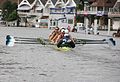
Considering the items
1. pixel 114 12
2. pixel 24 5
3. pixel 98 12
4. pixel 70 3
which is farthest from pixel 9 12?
pixel 114 12

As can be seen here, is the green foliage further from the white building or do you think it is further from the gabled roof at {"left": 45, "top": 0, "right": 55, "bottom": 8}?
the gabled roof at {"left": 45, "top": 0, "right": 55, "bottom": 8}

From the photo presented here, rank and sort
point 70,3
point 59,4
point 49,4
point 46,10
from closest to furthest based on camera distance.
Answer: point 70,3 < point 59,4 < point 49,4 < point 46,10

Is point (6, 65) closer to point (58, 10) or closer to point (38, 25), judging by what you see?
point (58, 10)

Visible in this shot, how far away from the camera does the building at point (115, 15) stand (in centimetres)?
9425

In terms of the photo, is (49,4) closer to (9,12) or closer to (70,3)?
(70,3)

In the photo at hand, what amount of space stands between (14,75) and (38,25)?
337 ft

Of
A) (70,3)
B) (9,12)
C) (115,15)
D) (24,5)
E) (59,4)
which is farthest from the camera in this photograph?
(24,5)

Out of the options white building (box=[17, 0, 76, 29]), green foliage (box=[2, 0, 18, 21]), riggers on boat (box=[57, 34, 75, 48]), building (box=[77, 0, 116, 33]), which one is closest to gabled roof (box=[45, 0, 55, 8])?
white building (box=[17, 0, 76, 29])

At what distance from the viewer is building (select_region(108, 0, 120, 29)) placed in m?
94.2

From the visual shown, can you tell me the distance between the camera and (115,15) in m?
93.8

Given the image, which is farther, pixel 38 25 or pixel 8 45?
pixel 38 25

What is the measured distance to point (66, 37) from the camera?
108 feet

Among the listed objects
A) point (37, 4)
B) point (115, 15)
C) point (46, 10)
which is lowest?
point (115, 15)

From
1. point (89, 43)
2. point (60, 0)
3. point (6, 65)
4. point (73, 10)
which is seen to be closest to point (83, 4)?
point (73, 10)
